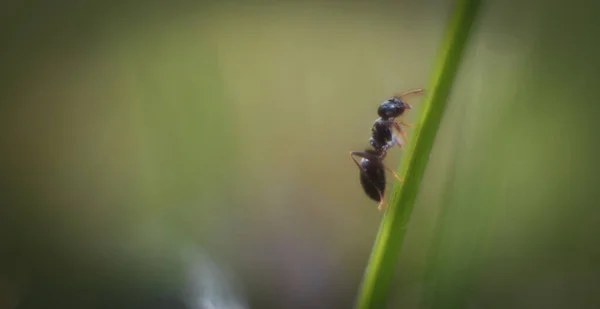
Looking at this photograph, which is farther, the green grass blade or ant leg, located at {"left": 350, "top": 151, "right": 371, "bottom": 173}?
ant leg, located at {"left": 350, "top": 151, "right": 371, "bottom": 173}

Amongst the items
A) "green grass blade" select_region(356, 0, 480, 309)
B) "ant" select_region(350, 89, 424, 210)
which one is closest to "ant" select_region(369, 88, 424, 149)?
"ant" select_region(350, 89, 424, 210)

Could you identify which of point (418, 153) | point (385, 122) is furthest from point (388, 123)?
point (418, 153)

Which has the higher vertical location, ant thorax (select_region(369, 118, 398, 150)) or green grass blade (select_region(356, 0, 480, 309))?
green grass blade (select_region(356, 0, 480, 309))

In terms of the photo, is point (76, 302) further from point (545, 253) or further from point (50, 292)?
point (545, 253)

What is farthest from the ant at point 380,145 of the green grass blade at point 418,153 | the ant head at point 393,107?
the green grass blade at point 418,153

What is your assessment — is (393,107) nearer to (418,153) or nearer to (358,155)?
(358,155)

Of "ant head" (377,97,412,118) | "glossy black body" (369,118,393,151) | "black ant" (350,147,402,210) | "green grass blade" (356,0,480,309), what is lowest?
"black ant" (350,147,402,210)

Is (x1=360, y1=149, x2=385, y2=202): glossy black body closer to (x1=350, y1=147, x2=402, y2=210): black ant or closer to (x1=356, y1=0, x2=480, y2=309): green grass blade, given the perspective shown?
(x1=350, y1=147, x2=402, y2=210): black ant

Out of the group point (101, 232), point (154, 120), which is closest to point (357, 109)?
point (154, 120)
